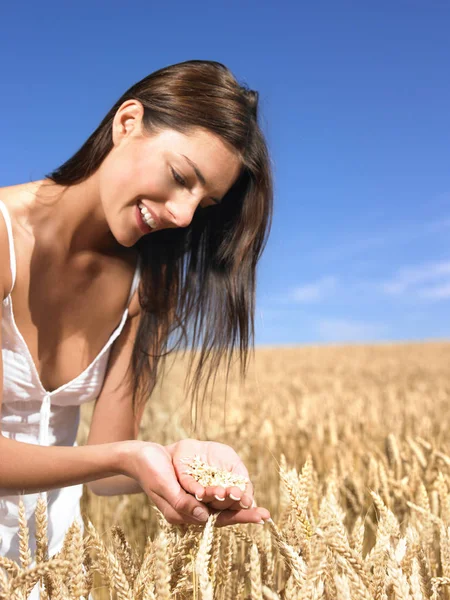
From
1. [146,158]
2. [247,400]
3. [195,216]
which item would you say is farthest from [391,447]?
[247,400]

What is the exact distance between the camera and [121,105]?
68.9 inches

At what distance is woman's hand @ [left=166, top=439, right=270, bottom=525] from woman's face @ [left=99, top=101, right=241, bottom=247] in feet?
1.76

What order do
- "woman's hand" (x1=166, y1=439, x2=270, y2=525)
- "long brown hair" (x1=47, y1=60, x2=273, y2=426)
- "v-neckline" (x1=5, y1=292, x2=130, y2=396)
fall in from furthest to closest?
"long brown hair" (x1=47, y1=60, x2=273, y2=426) < "v-neckline" (x1=5, y1=292, x2=130, y2=396) < "woman's hand" (x1=166, y1=439, x2=270, y2=525)

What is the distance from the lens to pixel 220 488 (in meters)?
1.13

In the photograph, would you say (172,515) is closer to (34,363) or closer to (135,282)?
(34,363)

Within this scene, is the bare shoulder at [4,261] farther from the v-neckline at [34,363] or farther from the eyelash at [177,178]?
the eyelash at [177,178]

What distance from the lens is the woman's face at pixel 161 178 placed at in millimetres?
1550

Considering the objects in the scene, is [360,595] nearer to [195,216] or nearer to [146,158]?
Result: [146,158]

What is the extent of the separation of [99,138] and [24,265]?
400 mm

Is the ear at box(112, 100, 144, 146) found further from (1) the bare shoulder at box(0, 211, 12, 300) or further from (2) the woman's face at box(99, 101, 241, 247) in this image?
(1) the bare shoulder at box(0, 211, 12, 300)

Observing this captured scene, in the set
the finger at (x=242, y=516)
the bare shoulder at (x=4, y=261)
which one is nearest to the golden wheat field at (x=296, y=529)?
the finger at (x=242, y=516)

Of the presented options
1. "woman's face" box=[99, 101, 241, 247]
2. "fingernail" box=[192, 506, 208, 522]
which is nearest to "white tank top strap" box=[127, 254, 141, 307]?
"woman's face" box=[99, 101, 241, 247]

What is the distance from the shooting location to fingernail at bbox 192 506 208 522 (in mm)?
1153

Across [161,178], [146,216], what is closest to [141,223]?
[146,216]
